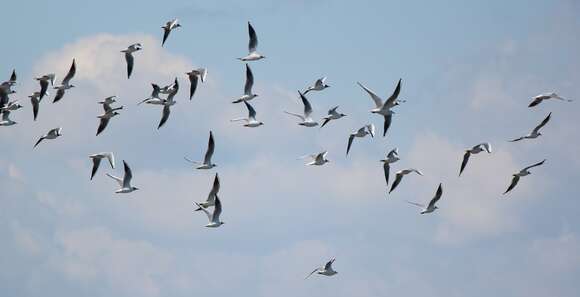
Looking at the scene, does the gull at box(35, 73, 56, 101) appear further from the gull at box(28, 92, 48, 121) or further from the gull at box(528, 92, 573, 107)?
the gull at box(528, 92, 573, 107)

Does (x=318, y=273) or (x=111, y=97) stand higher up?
(x=111, y=97)

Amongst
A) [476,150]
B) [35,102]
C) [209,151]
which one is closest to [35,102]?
[35,102]

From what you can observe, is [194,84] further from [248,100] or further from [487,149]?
[487,149]

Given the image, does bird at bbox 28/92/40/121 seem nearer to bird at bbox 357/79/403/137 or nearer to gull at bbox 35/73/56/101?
gull at bbox 35/73/56/101

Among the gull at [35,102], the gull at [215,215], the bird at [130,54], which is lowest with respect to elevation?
the gull at [215,215]

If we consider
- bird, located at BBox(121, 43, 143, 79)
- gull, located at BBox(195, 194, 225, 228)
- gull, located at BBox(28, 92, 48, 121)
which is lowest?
gull, located at BBox(195, 194, 225, 228)

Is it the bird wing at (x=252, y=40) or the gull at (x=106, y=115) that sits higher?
the bird wing at (x=252, y=40)

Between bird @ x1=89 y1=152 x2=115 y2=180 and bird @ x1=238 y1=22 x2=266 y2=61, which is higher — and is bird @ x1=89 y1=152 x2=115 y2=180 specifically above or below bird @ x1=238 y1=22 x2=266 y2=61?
below

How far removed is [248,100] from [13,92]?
9921 millimetres

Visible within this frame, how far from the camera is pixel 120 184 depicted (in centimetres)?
6353

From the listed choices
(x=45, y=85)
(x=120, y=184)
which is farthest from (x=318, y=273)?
(x=45, y=85)

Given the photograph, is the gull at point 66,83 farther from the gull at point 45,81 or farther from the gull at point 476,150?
the gull at point 476,150

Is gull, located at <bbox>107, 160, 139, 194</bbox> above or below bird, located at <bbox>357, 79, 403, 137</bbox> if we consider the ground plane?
below

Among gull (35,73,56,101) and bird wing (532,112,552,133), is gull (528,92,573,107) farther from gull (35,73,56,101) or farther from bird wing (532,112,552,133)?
gull (35,73,56,101)
